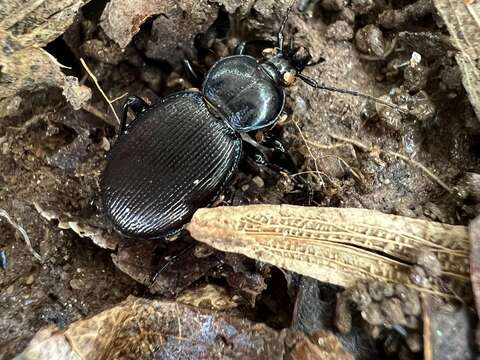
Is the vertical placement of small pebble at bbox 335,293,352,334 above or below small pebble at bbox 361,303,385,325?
below

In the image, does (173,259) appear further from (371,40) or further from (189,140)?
(371,40)

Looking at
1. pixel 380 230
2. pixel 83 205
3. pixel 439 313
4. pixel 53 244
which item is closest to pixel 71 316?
pixel 53 244

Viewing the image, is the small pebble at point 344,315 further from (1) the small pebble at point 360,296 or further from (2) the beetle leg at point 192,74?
(2) the beetle leg at point 192,74

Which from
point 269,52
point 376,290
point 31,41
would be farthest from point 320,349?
point 31,41

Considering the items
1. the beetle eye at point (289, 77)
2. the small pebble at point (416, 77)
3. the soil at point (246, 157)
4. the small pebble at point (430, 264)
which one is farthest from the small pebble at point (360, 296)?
the beetle eye at point (289, 77)

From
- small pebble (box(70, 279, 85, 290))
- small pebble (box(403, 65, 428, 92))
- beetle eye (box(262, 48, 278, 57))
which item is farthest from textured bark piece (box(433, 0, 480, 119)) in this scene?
small pebble (box(70, 279, 85, 290))

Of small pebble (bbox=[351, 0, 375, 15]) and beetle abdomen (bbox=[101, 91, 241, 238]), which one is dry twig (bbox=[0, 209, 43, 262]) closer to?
beetle abdomen (bbox=[101, 91, 241, 238])
